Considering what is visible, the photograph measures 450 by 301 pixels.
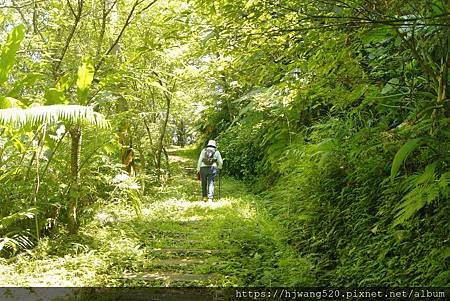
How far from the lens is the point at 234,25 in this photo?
3.37 meters

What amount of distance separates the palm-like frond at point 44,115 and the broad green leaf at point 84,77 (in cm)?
80

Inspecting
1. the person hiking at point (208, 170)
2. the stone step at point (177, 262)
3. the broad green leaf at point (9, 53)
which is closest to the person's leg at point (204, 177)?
the person hiking at point (208, 170)

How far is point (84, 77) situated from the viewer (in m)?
5.50

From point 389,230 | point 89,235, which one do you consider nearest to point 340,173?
point 389,230

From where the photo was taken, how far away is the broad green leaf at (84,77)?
541cm

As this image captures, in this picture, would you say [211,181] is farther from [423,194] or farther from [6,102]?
[423,194]

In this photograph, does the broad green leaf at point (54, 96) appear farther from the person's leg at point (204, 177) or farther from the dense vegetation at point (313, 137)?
the person's leg at point (204, 177)

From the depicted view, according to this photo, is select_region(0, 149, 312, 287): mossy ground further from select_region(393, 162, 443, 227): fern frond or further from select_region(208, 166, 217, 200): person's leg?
select_region(208, 166, 217, 200): person's leg

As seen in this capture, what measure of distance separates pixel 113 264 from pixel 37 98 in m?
3.03

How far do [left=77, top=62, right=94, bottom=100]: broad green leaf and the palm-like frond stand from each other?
803 millimetres

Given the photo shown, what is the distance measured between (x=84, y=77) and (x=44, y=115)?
1.16 metres

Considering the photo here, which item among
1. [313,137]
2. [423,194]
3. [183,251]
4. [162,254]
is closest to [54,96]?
[162,254]

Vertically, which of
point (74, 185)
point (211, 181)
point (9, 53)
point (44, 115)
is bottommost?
point (211, 181)

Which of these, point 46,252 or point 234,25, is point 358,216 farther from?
point 46,252
